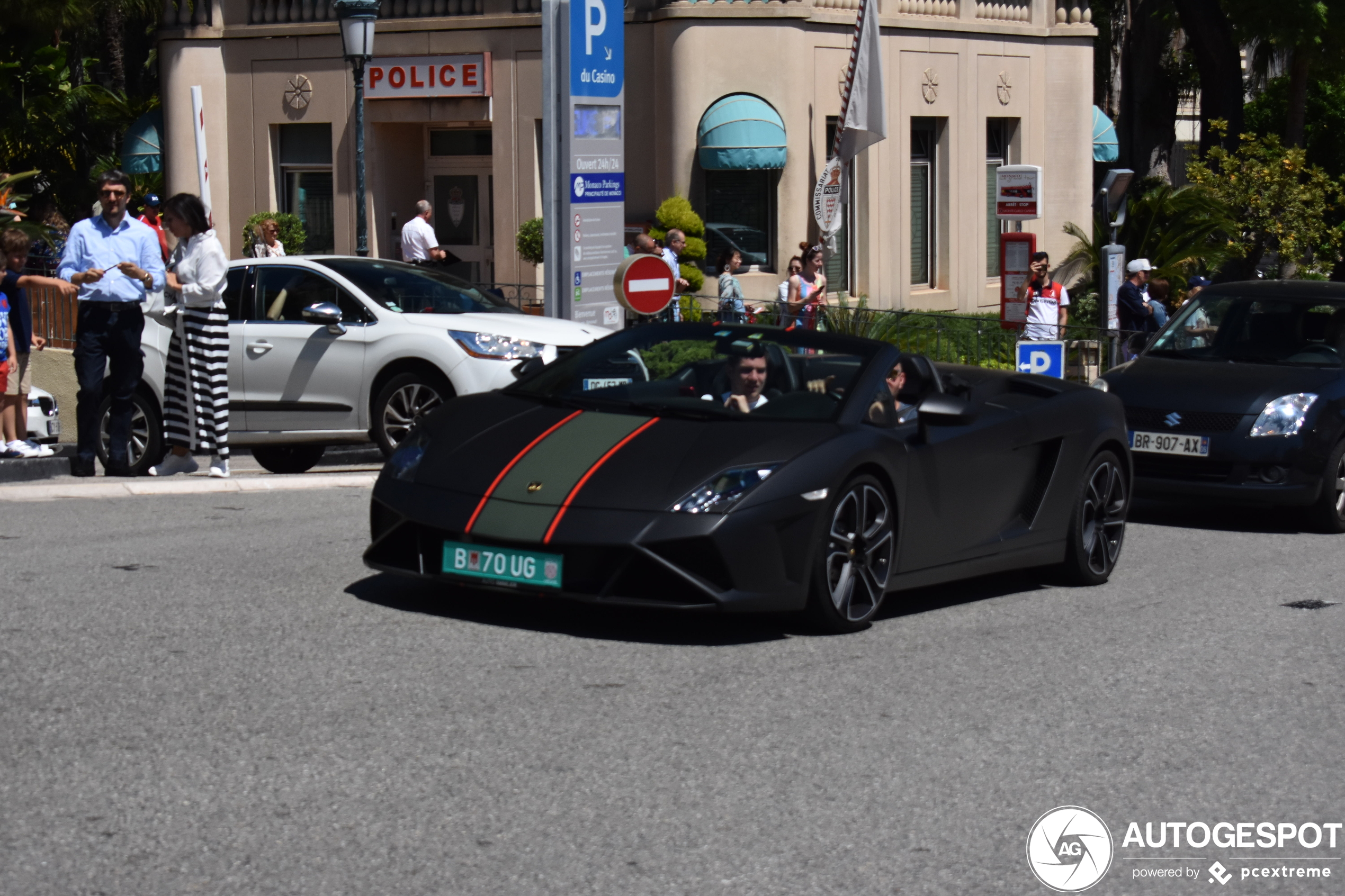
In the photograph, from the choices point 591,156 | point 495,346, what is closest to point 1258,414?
point 495,346

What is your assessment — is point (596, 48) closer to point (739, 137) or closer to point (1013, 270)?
point (1013, 270)

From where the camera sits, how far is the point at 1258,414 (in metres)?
11.8

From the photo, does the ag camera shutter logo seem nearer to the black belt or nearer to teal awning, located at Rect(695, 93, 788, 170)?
the black belt

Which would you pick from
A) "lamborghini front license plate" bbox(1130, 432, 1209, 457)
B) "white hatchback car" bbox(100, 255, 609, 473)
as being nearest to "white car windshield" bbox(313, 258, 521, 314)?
"white hatchback car" bbox(100, 255, 609, 473)

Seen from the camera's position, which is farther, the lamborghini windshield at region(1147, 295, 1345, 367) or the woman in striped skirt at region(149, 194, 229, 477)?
the lamborghini windshield at region(1147, 295, 1345, 367)

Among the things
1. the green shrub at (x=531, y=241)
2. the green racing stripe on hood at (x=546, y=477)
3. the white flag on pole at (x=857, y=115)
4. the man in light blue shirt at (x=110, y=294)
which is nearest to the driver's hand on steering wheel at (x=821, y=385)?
the green racing stripe on hood at (x=546, y=477)

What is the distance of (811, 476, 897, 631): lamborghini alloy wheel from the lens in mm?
7285

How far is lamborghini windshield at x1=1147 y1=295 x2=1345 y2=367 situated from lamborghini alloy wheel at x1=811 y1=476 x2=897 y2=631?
5.84 metres

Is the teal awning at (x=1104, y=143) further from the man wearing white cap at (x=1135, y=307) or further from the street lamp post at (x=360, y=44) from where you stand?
the street lamp post at (x=360, y=44)

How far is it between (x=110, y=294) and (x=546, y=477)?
5.40 m

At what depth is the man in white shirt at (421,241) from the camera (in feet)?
Result: 74.1

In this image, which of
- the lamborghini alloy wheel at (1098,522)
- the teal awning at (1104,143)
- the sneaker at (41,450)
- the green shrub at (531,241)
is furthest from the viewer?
the teal awning at (1104,143)

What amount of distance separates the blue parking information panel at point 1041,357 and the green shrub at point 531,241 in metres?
10.2

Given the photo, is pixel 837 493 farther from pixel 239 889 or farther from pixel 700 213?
pixel 700 213
